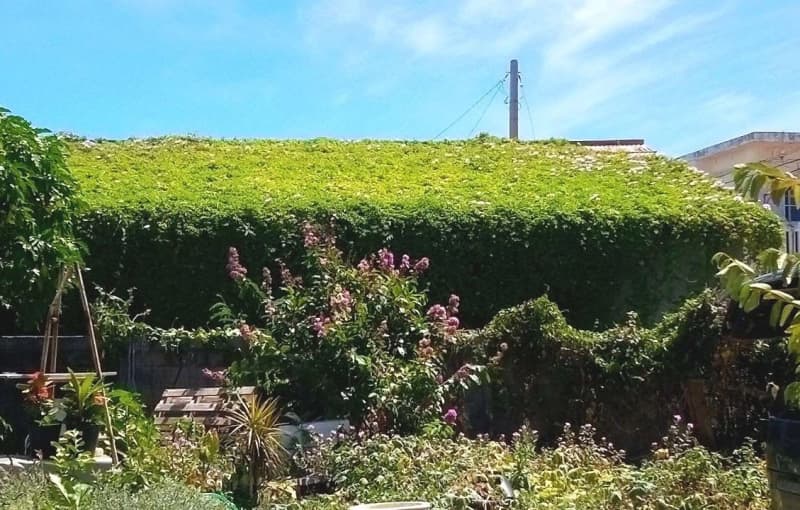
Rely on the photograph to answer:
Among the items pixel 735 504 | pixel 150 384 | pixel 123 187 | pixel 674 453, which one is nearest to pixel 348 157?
pixel 123 187

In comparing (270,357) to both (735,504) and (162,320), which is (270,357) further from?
(735,504)

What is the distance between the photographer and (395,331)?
22.6ft

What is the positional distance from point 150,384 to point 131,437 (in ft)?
6.62

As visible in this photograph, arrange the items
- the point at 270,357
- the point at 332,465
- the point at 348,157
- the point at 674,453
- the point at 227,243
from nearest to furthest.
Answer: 1. the point at 332,465
2. the point at 674,453
3. the point at 270,357
4. the point at 227,243
5. the point at 348,157

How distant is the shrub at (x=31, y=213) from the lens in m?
5.80

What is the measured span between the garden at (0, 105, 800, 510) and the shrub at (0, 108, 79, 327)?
2 cm

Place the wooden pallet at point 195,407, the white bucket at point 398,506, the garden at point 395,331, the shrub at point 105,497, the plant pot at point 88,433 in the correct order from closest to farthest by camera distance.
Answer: the shrub at point 105,497
the white bucket at point 398,506
the garden at point 395,331
the plant pot at point 88,433
the wooden pallet at point 195,407

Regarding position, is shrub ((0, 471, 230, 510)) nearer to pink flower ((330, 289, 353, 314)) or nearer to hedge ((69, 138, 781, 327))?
pink flower ((330, 289, 353, 314))

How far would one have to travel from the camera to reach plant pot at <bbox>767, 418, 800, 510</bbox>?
4.28 metres

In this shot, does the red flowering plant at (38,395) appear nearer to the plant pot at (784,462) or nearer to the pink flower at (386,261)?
the pink flower at (386,261)

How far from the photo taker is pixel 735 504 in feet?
16.9

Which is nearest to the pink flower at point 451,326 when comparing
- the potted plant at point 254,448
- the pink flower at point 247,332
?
the pink flower at point 247,332

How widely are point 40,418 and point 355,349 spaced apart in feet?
7.39

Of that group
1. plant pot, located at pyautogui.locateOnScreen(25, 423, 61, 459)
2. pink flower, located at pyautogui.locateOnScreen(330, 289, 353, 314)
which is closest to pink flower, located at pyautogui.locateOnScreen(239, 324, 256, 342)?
pink flower, located at pyautogui.locateOnScreen(330, 289, 353, 314)
